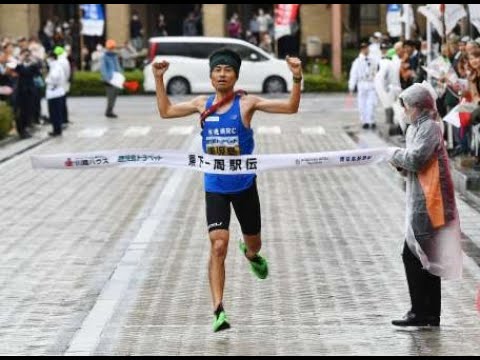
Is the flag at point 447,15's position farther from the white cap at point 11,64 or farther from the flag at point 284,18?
the flag at point 284,18

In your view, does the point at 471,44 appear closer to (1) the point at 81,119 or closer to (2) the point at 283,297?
(2) the point at 283,297

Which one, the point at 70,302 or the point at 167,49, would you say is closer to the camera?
the point at 70,302

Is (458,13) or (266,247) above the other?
(458,13)

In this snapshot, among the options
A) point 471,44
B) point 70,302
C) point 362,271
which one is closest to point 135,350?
point 70,302

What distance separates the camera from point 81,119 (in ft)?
118

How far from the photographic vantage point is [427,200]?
34.8 feet

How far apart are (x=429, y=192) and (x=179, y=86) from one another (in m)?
35.5

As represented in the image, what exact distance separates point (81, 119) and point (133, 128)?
368cm

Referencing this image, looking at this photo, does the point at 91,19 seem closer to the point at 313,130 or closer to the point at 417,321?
the point at 313,130

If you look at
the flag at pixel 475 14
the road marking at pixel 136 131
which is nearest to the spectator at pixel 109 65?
the road marking at pixel 136 131

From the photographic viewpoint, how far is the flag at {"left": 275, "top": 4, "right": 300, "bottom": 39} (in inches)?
1977

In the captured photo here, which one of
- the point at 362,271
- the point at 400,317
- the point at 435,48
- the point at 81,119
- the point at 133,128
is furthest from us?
the point at 81,119

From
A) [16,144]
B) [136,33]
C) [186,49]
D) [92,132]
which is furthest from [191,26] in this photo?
[16,144]

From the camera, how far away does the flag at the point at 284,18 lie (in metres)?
50.2
